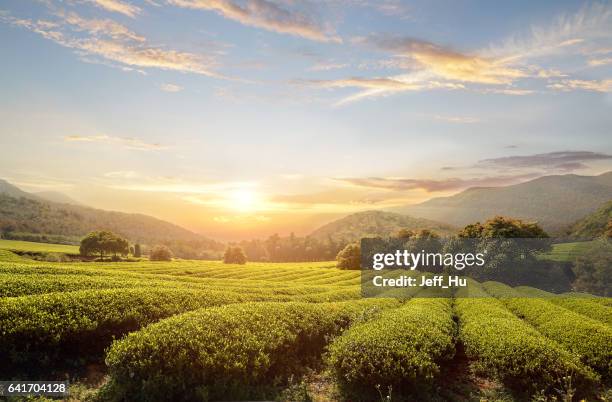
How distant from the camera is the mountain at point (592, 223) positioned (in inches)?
3825

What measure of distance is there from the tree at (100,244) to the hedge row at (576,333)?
81.2 metres

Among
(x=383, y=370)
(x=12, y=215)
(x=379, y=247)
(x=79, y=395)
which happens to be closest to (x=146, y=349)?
(x=79, y=395)

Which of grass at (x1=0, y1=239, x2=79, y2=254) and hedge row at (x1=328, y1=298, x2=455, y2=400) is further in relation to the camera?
grass at (x1=0, y1=239, x2=79, y2=254)

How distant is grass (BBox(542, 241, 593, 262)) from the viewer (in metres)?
57.9

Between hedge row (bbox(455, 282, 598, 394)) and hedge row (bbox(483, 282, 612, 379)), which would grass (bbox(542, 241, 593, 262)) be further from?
hedge row (bbox(455, 282, 598, 394))

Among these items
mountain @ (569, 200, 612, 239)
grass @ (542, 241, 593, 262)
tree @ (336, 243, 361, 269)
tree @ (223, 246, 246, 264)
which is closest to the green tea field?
grass @ (542, 241, 593, 262)

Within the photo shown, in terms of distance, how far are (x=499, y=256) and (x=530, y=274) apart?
4.49m

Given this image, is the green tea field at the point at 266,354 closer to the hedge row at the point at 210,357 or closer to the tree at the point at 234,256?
the hedge row at the point at 210,357

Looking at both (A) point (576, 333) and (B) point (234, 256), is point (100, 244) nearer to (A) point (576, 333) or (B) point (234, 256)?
(B) point (234, 256)

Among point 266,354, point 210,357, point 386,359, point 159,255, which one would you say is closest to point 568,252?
point 386,359

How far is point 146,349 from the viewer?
11008mm

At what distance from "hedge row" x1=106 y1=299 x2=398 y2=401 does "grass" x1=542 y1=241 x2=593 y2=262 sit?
55108mm

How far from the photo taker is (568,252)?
194 feet

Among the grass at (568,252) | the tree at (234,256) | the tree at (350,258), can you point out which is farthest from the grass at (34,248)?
the grass at (568,252)
